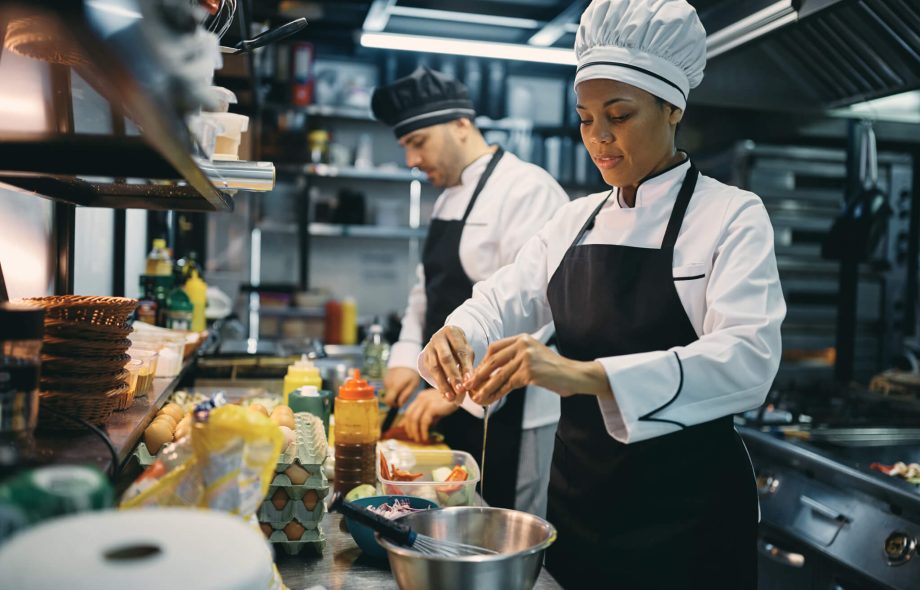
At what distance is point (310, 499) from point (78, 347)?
0.47 meters

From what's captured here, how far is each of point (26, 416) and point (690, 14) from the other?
1.47 m

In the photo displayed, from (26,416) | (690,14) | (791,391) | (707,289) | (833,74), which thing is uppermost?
(833,74)

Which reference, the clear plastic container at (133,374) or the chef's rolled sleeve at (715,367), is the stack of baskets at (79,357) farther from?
the chef's rolled sleeve at (715,367)

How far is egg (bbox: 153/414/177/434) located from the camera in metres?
1.62

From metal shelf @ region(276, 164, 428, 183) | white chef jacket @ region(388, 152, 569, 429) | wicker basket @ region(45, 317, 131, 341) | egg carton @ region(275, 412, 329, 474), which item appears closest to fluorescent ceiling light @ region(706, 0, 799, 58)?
white chef jacket @ region(388, 152, 569, 429)

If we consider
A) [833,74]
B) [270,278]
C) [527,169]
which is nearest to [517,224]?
[527,169]

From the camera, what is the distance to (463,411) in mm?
2656

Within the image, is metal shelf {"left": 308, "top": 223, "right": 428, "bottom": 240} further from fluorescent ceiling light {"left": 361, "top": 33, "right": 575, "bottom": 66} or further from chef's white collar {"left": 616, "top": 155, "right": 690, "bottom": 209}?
chef's white collar {"left": 616, "top": 155, "right": 690, "bottom": 209}

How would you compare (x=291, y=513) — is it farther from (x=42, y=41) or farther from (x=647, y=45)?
(x=647, y=45)

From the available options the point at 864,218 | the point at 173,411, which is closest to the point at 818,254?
the point at 864,218

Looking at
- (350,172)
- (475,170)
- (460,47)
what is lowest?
(475,170)

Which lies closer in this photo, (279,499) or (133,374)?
(279,499)

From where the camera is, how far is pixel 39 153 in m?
1.14

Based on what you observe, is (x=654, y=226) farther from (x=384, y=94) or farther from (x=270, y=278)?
(x=270, y=278)
